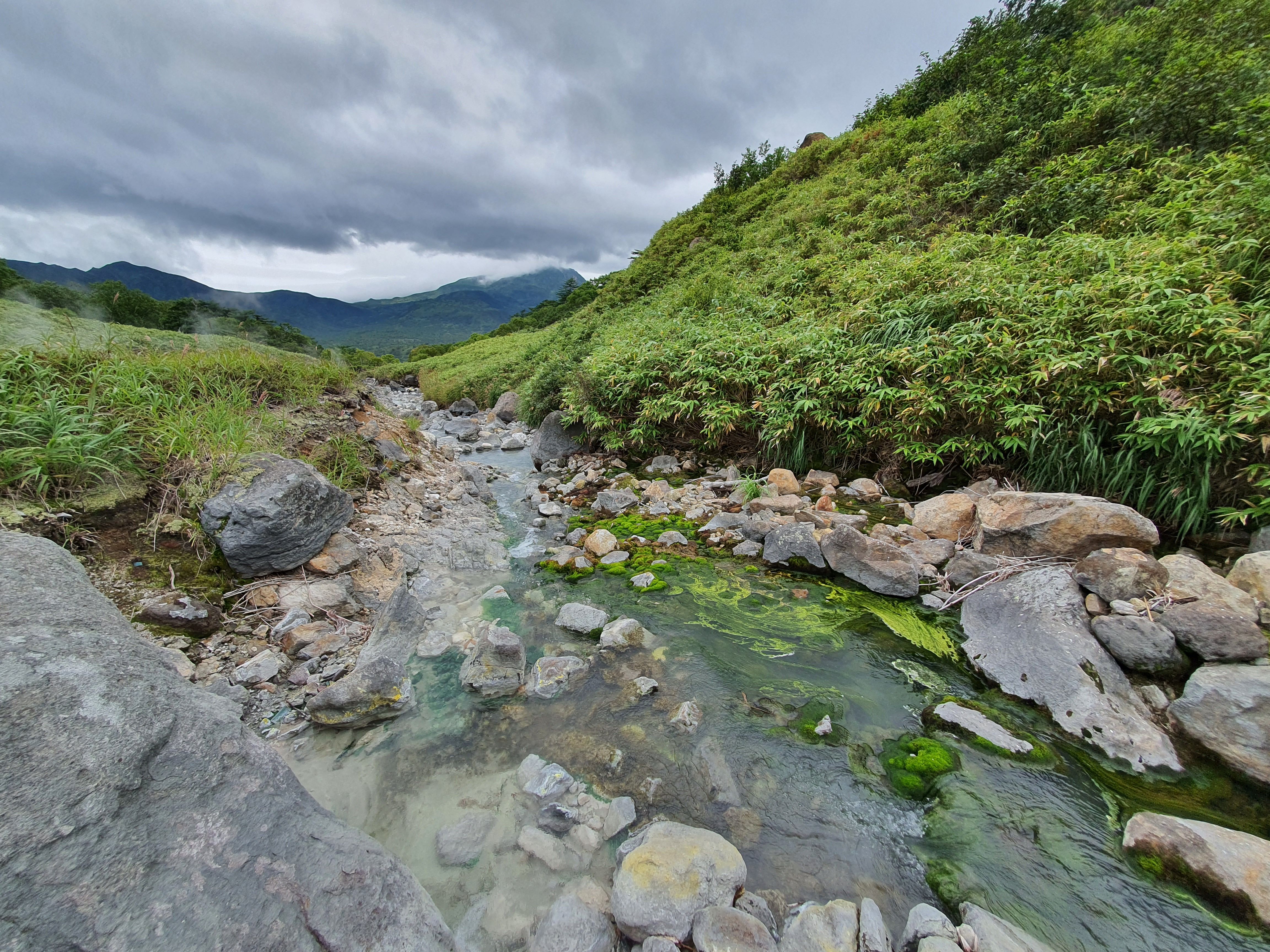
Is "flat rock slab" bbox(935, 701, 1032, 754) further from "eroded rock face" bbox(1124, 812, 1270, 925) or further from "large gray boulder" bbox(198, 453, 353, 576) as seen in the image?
"large gray boulder" bbox(198, 453, 353, 576)

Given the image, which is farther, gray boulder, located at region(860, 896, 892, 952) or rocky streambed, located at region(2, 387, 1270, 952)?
rocky streambed, located at region(2, 387, 1270, 952)

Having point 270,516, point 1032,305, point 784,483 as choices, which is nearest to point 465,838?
point 270,516

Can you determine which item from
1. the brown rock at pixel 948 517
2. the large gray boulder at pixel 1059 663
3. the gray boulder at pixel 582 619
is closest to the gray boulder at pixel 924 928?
the large gray boulder at pixel 1059 663

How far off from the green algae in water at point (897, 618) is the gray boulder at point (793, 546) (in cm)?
44

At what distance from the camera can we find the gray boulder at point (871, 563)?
15.6 ft

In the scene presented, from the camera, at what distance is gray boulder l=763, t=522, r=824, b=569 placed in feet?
17.6

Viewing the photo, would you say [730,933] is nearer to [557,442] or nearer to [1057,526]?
[1057,526]

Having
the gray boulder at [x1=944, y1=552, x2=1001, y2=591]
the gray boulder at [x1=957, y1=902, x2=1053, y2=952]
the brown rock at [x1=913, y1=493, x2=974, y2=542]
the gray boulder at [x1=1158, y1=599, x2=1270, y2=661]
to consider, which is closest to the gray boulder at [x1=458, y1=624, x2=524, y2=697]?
the gray boulder at [x1=957, y1=902, x2=1053, y2=952]

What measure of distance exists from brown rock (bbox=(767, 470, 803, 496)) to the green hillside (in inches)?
20.4

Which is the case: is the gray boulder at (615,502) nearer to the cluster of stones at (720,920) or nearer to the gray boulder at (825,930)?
the cluster of stones at (720,920)

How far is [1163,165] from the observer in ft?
25.5

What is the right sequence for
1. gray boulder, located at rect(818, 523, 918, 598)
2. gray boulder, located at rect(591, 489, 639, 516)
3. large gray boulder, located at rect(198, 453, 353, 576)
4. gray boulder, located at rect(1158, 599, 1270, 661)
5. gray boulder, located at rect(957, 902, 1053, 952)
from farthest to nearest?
gray boulder, located at rect(591, 489, 639, 516) → gray boulder, located at rect(818, 523, 918, 598) → large gray boulder, located at rect(198, 453, 353, 576) → gray boulder, located at rect(1158, 599, 1270, 661) → gray boulder, located at rect(957, 902, 1053, 952)

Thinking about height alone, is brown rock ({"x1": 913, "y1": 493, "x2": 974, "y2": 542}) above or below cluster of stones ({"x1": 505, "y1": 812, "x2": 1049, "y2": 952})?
above

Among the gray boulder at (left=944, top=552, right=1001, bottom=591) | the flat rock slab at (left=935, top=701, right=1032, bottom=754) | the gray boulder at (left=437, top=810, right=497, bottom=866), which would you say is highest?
the gray boulder at (left=944, top=552, right=1001, bottom=591)
